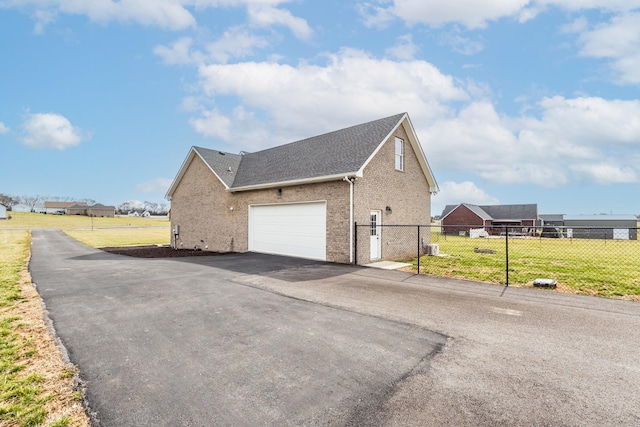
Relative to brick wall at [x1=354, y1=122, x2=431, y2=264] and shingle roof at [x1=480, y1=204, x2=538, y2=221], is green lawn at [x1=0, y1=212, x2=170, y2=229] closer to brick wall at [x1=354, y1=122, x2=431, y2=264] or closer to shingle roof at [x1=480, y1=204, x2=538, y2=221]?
brick wall at [x1=354, y1=122, x2=431, y2=264]

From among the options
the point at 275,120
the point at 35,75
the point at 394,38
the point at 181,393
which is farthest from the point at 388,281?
the point at 35,75

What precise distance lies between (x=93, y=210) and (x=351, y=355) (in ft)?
422

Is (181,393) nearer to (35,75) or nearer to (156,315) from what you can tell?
(156,315)

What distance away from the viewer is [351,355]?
12.7ft

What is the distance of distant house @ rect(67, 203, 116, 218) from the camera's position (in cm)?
10290

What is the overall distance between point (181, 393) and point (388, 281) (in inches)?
264

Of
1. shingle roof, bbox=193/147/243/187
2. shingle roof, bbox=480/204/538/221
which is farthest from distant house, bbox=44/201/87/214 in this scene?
shingle roof, bbox=480/204/538/221

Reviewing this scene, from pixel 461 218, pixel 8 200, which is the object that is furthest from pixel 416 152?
pixel 8 200

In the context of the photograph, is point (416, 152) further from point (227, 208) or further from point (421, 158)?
point (227, 208)

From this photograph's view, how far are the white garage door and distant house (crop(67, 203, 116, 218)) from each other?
112394 millimetres

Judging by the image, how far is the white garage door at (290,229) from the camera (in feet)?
42.1

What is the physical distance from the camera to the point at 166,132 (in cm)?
2395

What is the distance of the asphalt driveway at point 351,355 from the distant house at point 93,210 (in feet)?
396

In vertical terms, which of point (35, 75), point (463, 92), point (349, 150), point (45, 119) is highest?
point (45, 119)
